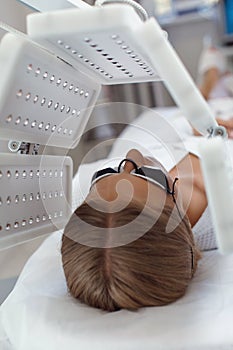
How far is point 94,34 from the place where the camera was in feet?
1.96

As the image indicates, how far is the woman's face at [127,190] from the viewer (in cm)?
75

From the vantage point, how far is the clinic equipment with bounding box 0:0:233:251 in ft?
1.83

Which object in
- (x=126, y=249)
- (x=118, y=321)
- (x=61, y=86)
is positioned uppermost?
(x=61, y=86)

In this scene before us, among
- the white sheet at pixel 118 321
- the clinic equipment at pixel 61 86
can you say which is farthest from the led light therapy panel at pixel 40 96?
the white sheet at pixel 118 321

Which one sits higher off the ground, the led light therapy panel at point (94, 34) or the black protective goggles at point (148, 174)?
the led light therapy panel at point (94, 34)

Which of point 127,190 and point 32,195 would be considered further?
point 32,195

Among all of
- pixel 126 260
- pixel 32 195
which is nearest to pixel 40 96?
pixel 32 195

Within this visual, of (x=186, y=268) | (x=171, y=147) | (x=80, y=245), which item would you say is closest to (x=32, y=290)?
(x=80, y=245)

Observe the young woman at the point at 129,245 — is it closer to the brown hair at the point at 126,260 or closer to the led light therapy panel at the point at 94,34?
the brown hair at the point at 126,260

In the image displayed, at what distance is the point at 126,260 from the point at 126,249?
0.06 ft

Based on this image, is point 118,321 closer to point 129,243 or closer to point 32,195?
point 129,243

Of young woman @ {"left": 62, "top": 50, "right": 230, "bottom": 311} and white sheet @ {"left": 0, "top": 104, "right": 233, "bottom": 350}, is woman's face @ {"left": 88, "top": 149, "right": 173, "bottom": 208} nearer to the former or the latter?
young woman @ {"left": 62, "top": 50, "right": 230, "bottom": 311}

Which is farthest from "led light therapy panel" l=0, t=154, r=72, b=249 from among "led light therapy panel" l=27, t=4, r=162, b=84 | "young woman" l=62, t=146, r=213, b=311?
"led light therapy panel" l=27, t=4, r=162, b=84

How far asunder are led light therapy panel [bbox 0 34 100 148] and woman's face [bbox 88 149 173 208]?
159 mm
